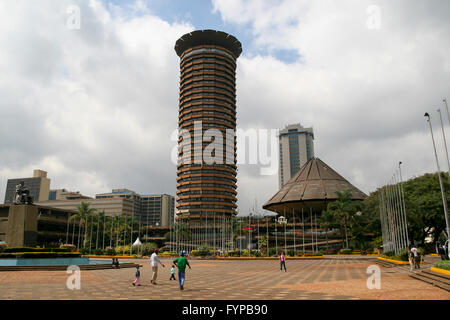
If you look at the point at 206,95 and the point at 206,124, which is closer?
the point at 206,124

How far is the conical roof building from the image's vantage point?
278ft

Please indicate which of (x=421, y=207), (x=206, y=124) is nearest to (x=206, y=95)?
(x=206, y=124)

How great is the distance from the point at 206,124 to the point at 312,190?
140ft

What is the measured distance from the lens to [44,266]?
2512 centimetres

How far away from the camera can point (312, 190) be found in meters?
87.2

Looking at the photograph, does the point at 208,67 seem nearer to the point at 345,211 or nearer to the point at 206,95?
the point at 206,95

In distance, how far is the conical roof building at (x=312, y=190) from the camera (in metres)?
84.8

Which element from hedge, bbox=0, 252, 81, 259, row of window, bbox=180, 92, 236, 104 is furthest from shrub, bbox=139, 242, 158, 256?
row of window, bbox=180, 92, 236, 104

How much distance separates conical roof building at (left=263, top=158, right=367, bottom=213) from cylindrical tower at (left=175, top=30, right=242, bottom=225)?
21116 mm

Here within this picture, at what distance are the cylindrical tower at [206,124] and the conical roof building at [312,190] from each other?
21.1m

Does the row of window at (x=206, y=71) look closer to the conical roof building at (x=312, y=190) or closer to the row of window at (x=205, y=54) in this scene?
the row of window at (x=205, y=54)

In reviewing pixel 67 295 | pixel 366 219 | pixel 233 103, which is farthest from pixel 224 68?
pixel 67 295
